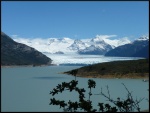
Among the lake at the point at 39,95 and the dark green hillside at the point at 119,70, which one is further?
the dark green hillside at the point at 119,70

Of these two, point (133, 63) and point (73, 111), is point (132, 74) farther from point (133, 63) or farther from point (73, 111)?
point (73, 111)

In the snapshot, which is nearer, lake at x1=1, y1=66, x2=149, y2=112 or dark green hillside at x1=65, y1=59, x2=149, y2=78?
lake at x1=1, y1=66, x2=149, y2=112

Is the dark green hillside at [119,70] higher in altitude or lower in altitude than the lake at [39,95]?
higher

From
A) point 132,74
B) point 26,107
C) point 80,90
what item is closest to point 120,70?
point 132,74

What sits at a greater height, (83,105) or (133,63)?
(133,63)

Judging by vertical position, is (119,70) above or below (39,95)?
above

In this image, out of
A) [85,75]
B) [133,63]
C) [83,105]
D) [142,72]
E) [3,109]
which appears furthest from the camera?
[133,63]

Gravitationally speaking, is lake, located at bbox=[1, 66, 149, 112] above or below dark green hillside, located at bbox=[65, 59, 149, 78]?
below

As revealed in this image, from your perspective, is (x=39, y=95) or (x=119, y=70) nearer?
(x=39, y=95)
